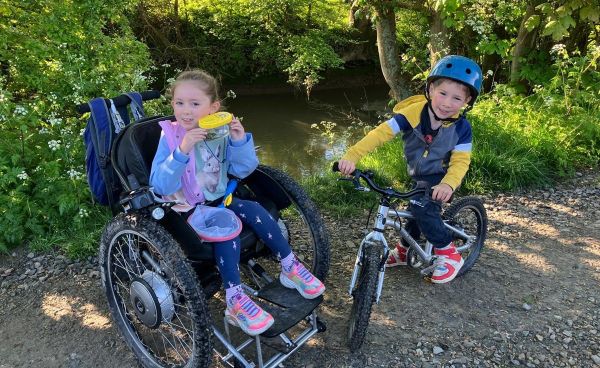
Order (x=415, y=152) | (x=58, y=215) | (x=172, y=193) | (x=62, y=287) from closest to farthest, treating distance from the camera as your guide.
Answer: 1. (x=172, y=193)
2. (x=415, y=152)
3. (x=62, y=287)
4. (x=58, y=215)

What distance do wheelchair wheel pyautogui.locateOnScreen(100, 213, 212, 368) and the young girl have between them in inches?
9.3

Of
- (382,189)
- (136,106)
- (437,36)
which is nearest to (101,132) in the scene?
(136,106)

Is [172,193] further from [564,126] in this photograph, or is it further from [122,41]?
[564,126]

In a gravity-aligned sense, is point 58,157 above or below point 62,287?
above

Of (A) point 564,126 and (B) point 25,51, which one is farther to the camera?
(A) point 564,126

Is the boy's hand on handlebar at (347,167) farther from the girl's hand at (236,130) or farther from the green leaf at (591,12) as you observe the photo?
the green leaf at (591,12)

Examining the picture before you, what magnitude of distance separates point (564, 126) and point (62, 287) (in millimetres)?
5116

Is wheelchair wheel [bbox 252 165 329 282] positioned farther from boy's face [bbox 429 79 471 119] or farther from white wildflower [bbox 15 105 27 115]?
white wildflower [bbox 15 105 27 115]

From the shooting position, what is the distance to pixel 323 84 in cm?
1205

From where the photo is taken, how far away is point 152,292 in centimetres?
227

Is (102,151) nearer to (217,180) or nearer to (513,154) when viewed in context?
(217,180)

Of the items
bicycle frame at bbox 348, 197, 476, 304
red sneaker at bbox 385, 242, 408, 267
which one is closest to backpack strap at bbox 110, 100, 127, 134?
bicycle frame at bbox 348, 197, 476, 304

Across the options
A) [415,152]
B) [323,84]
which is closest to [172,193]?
[415,152]

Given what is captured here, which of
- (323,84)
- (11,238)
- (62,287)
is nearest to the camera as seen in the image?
(62,287)
